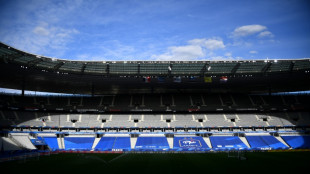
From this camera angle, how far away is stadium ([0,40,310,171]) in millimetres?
42331

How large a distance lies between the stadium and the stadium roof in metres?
0.18

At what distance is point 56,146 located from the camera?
4447 centimetres

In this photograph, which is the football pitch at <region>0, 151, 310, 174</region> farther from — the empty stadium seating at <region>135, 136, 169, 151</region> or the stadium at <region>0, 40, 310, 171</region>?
the empty stadium seating at <region>135, 136, 169, 151</region>

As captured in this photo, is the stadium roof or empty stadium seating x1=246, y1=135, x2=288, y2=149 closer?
the stadium roof

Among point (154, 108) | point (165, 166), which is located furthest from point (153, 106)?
point (165, 166)

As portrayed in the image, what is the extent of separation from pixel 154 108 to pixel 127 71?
47.3 ft

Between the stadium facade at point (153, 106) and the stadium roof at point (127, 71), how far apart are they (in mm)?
180

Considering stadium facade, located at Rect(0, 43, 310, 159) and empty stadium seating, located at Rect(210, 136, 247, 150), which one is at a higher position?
stadium facade, located at Rect(0, 43, 310, 159)

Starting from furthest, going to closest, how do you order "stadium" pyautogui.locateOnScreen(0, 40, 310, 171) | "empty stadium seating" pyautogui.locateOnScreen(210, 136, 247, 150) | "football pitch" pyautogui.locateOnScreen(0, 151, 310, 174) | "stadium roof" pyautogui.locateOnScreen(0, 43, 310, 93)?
1. "empty stadium seating" pyautogui.locateOnScreen(210, 136, 247, 150)
2. "stadium" pyautogui.locateOnScreen(0, 40, 310, 171)
3. "stadium roof" pyautogui.locateOnScreen(0, 43, 310, 93)
4. "football pitch" pyautogui.locateOnScreen(0, 151, 310, 174)

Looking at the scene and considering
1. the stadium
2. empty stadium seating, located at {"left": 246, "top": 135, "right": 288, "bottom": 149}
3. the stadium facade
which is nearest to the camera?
the stadium

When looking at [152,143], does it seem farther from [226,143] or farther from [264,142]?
[264,142]

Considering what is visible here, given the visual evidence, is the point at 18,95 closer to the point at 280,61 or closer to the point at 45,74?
the point at 45,74

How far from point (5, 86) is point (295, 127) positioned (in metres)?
67.7

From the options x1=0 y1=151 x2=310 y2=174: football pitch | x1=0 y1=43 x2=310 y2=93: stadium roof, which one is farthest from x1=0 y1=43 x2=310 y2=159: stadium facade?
x1=0 y1=151 x2=310 y2=174: football pitch
